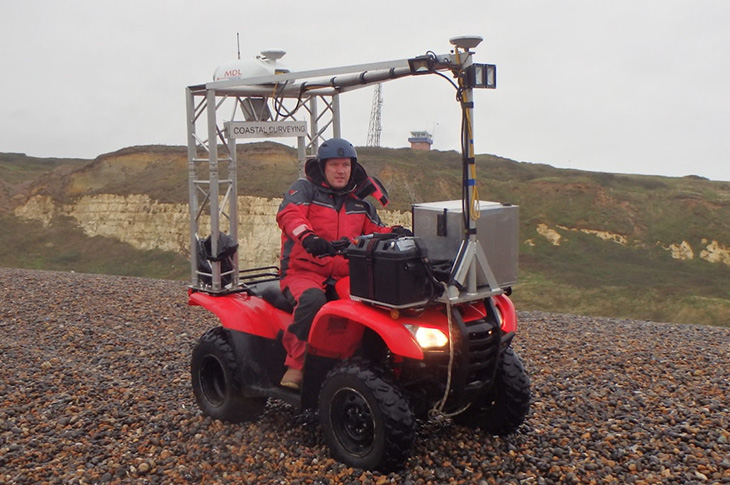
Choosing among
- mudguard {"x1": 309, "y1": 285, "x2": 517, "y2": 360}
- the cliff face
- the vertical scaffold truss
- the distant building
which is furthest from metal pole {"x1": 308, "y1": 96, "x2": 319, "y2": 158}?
the distant building

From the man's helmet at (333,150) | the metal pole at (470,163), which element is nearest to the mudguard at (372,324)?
the metal pole at (470,163)

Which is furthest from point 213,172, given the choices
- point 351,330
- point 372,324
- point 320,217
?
point 372,324

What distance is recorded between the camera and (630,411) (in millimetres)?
6668

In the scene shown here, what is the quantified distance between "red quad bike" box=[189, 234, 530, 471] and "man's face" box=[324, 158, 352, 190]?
75 cm

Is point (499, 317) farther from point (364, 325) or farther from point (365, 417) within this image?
point (365, 417)

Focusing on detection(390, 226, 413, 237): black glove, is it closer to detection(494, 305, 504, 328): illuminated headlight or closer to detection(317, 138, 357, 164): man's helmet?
detection(317, 138, 357, 164): man's helmet

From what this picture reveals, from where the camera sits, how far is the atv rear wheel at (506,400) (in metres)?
5.64

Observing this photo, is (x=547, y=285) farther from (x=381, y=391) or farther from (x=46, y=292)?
(x=381, y=391)

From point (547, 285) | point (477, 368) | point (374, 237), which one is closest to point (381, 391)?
point (477, 368)

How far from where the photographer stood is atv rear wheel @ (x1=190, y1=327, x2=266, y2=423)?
6289mm

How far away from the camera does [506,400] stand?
18.5 feet

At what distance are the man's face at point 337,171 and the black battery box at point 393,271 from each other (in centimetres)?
91

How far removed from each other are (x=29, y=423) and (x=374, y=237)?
3.72 meters

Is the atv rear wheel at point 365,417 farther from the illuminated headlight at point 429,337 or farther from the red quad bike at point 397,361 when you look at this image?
the illuminated headlight at point 429,337
